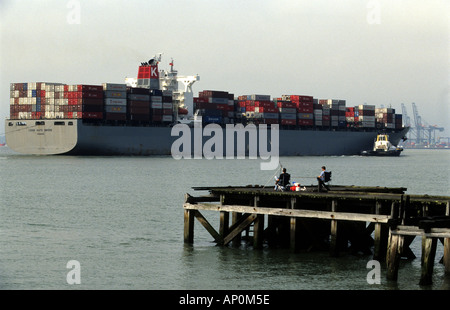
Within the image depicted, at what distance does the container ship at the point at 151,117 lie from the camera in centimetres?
11075

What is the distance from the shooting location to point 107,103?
112 meters

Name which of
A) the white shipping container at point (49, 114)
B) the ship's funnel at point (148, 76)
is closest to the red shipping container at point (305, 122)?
the ship's funnel at point (148, 76)

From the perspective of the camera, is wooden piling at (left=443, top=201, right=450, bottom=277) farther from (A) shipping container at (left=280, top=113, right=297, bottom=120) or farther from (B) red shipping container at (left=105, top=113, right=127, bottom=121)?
(A) shipping container at (left=280, top=113, right=297, bottom=120)

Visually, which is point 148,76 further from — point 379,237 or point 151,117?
point 379,237

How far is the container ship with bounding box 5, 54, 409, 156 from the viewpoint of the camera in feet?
363

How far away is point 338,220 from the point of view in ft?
86.1

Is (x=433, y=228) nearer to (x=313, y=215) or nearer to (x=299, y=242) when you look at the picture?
(x=313, y=215)

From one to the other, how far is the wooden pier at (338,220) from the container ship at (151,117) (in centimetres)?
8228

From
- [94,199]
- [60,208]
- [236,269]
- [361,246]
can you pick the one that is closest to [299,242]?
[361,246]

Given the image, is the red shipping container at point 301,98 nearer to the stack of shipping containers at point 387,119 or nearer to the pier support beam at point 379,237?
the stack of shipping containers at point 387,119

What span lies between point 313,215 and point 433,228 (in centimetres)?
514

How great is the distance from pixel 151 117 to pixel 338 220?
312 feet

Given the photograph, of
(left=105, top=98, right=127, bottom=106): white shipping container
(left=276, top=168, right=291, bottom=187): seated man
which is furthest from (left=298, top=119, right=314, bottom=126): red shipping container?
(left=276, top=168, right=291, bottom=187): seated man

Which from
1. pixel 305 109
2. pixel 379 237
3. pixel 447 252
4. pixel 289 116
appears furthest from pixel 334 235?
pixel 305 109
